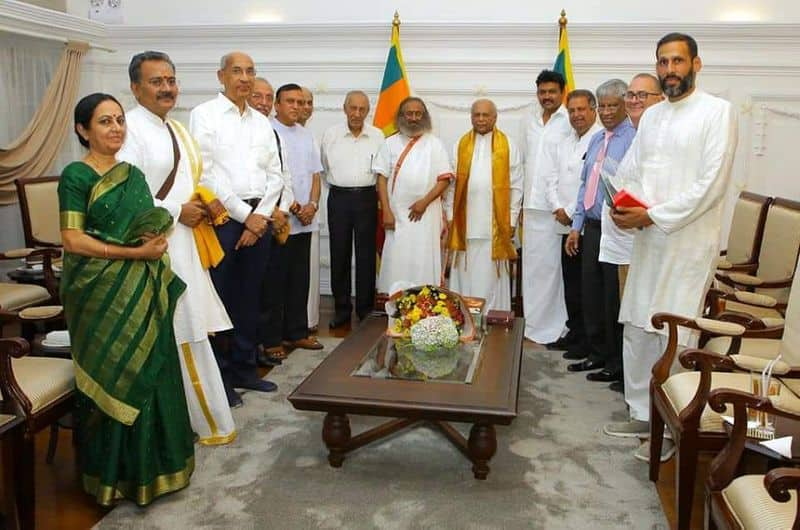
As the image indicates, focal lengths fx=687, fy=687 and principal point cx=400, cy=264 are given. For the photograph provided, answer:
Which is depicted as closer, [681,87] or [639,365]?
[681,87]

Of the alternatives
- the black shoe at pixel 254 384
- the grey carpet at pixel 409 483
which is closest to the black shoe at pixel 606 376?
the grey carpet at pixel 409 483

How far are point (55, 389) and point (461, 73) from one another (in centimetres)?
393

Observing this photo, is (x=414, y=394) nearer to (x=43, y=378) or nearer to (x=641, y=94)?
(x=43, y=378)

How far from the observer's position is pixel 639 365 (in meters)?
3.11

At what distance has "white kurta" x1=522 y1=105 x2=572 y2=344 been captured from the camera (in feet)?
14.3

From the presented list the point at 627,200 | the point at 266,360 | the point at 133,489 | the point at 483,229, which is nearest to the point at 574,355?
the point at 483,229

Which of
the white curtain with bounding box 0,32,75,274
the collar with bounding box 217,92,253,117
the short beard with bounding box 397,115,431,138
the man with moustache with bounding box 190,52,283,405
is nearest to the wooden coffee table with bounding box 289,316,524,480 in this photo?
the man with moustache with bounding box 190,52,283,405

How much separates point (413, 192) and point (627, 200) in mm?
1828

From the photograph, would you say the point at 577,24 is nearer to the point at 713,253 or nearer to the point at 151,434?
the point at 713,253

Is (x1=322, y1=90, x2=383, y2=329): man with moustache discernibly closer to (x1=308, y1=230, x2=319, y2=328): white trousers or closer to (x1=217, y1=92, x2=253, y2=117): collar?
(x1=308, y1=230, x2=319, y2=328): white trousers

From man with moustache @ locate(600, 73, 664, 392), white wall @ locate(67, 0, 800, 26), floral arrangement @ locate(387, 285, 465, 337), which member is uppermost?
white wall @ locate(67, 0, 800, 26)

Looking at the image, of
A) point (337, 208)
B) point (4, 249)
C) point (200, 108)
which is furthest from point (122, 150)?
point (4, 249)

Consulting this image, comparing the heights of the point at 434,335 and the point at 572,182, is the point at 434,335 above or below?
below

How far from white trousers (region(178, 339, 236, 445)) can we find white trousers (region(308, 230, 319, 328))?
1.67 metres
